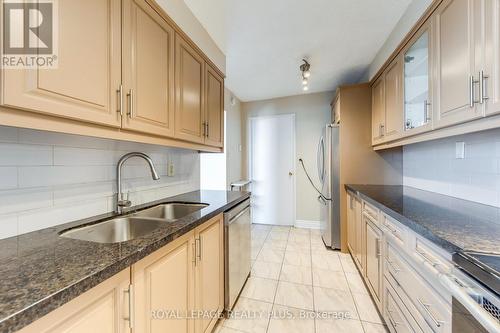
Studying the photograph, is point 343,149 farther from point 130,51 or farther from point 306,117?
point 130,51

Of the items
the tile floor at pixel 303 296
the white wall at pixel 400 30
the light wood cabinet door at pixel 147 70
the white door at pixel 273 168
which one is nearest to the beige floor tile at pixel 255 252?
the tile floor at pixel 303 296

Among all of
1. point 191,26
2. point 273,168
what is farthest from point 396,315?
point 273,168

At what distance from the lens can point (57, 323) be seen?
53cm

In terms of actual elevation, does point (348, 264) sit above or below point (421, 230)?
below

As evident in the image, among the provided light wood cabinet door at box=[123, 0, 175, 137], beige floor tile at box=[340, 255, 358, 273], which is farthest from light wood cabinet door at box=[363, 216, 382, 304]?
light wood cabinet door at box=[123, 0, 175, 137]

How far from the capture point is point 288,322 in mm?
1623

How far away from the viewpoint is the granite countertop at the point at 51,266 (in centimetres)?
46

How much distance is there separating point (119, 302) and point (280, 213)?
3.56 metres

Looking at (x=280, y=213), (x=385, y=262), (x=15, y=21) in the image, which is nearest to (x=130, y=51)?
(x=15, y=21)

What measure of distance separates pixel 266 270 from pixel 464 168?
1977mm

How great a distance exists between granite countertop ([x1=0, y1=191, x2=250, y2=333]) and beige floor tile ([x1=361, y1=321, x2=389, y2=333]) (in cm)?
155

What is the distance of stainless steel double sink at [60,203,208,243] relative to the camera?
41.4 inches

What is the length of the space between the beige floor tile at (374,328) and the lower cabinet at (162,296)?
106cm

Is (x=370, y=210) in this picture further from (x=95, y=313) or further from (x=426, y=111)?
(x=95, y=313)
